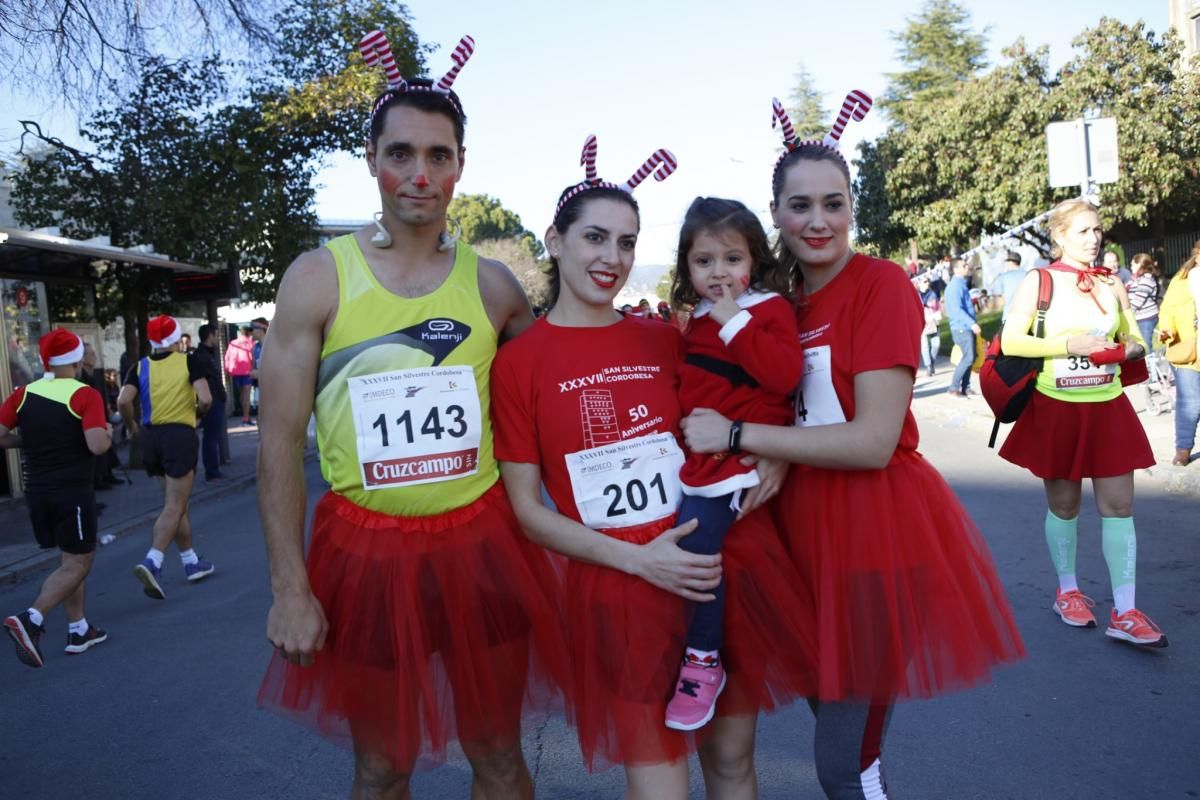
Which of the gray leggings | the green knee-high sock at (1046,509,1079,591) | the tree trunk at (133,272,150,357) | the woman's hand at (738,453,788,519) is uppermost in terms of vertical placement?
the tree trunk at (133,272,150,357)

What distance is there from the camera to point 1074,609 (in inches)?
201

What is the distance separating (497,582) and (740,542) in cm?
68

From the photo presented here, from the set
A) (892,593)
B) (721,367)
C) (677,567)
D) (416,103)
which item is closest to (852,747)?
(892,593)

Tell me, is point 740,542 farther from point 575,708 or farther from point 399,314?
point 399,314

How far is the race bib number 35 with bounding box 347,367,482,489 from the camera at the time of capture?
8.63 feet

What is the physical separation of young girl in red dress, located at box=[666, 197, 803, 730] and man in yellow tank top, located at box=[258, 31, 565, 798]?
43 centimetres

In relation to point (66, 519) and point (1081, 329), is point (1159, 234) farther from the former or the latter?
point (66, 519)

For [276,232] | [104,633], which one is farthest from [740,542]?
[276,232]

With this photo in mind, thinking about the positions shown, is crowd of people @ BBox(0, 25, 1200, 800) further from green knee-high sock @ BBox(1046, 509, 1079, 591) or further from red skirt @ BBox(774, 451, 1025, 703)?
green knee-high sock @ BBox(1046, 509, 1079, 591)

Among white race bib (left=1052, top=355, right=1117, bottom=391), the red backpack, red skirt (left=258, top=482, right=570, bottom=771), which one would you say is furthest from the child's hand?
white race bib (left=1052, top=355, right=1117, bottom=391)

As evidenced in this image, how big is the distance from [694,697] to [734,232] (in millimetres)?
1226

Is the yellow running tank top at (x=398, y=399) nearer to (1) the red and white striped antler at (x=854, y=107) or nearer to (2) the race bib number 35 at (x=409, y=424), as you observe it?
(2) the race bib number 35 at (x=409, y=424)

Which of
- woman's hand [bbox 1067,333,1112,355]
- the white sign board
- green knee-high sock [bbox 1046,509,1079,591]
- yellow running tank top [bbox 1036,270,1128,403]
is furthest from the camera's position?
the white sign board

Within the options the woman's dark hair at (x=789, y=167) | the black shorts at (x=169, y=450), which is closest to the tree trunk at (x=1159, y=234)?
the black shorts at (x=169, y=450)
